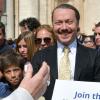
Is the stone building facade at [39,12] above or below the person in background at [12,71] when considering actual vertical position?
above

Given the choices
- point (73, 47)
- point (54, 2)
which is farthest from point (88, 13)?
point (73, 47)

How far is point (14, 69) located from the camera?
3084mm

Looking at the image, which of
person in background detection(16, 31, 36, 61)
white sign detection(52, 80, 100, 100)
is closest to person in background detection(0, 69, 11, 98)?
white sign detection(52, 80, 100, 100)

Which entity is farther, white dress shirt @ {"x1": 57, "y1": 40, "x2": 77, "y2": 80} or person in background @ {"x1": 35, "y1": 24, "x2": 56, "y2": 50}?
person in background @ {"x1": 35, "y1": 24, "x2": 56, "y2": 50}

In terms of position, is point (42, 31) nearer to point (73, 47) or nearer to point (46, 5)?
point (73, 47)

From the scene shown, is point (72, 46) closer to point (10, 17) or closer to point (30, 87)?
point (30, 87)

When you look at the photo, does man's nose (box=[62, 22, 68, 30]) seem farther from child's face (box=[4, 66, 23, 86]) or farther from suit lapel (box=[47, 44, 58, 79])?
child's face (box=[4, 66, 23, 86])

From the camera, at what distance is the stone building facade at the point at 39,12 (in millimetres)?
16797

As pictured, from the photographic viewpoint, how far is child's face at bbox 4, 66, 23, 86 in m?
3.06

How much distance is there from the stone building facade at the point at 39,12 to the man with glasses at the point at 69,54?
13.4 metres

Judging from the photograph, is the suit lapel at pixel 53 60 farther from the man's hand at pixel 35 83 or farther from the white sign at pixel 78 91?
the man's hand at pixel 35 83

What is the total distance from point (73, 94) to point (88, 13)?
48.2 ft

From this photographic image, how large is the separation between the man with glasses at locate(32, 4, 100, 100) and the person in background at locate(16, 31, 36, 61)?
3.74 feet

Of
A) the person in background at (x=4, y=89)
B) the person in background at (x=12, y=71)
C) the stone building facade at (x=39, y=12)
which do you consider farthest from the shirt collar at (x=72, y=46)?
the stone building facade at (x=39, y=12)
